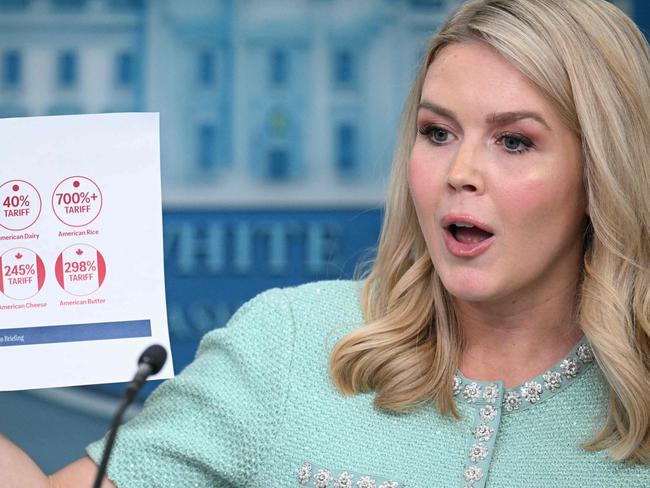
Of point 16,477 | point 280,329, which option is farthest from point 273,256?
point 16,477

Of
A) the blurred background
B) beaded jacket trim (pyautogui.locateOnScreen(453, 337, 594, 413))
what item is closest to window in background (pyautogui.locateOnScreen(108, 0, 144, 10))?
the blurred background

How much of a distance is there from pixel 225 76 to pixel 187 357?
2.50 feet

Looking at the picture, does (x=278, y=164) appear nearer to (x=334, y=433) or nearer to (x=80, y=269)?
(x=334, y=433)

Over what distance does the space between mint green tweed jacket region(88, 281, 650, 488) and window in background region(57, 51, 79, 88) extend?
132 cm

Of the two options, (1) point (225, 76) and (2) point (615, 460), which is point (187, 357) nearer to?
(1) point (225, 76)

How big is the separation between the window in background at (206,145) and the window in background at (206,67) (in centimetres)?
12

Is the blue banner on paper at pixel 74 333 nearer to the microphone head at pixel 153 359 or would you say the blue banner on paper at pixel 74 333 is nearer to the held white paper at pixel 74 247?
the held white paper at pixel 74 247

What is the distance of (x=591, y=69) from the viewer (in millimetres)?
1907

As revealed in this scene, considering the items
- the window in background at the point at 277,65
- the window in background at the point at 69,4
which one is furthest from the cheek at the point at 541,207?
the window in background at the point at 69,4

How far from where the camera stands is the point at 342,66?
3.18 m

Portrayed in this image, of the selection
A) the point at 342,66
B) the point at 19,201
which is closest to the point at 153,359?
the point at 19,201

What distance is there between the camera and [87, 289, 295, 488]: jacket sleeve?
1.96 m

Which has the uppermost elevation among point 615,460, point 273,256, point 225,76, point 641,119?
point 641,119

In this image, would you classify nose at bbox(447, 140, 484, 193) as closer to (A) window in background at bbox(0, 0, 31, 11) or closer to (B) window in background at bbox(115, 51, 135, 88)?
(B) window in background at bbox(115, 51, 135, 88)
